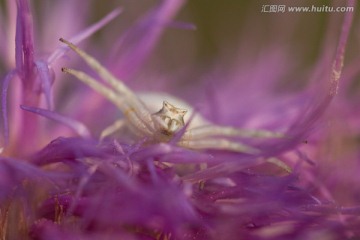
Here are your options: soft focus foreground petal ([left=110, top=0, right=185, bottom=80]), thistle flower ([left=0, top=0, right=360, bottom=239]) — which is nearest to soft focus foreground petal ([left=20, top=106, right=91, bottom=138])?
thistle flower ([left=0, top=0, right=360, bottom=239])

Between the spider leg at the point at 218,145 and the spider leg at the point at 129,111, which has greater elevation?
the spider leg at the point at 129,111

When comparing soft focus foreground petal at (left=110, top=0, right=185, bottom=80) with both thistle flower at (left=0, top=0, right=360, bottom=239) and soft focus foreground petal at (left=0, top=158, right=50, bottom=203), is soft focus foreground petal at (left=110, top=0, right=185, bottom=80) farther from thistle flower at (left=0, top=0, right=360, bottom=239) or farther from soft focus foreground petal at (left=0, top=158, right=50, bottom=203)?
soft focus foreground petal at (left=0, top=158, right=50, bottom=203)

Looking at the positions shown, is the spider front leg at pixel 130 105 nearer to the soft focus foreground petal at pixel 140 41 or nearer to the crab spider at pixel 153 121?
the crab spider at pixel 153 121

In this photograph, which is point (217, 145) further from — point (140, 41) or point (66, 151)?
point (140, 41)

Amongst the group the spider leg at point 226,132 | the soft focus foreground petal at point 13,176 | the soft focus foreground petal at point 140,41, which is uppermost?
the soft focus foreground petal at point 140,41

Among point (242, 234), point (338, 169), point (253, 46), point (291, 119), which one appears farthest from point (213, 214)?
point (253, 46)

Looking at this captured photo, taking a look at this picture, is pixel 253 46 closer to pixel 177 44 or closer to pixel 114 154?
pixel 177 44

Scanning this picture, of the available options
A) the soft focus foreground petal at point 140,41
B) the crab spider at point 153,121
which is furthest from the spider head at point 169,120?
the soft focus foreground petal at point 140,41
